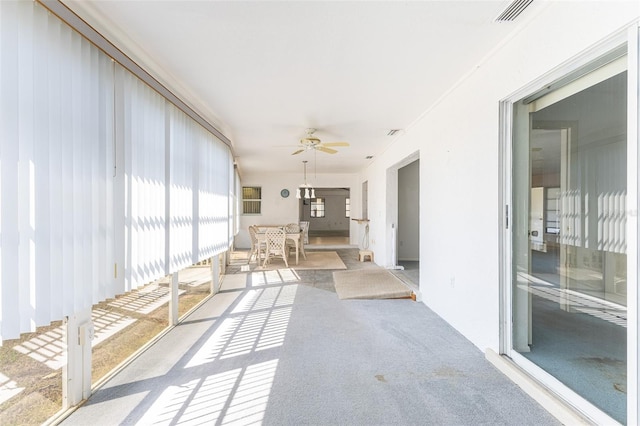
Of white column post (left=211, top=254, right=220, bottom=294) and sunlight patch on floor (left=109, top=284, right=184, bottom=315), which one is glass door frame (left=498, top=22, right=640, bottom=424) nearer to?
sunlight patch on floor (left=109, top=284, right=184, bottom=315)

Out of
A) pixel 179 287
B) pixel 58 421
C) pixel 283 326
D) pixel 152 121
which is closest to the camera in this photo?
pixel 58 421

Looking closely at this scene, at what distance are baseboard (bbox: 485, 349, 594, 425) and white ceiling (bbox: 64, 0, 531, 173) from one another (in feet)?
7.96

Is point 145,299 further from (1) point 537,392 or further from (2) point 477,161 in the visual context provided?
(2) point 477,161

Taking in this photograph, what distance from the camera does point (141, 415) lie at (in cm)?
169

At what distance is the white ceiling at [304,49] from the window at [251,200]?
18.9 feet

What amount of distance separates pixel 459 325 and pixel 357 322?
3.42 feet

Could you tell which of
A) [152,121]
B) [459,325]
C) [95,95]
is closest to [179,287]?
[152,121]

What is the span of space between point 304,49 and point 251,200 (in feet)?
24.9

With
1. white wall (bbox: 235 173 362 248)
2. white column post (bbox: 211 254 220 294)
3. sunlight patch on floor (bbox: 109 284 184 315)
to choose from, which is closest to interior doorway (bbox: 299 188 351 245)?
white wall (bbox: 235 173 362 248)

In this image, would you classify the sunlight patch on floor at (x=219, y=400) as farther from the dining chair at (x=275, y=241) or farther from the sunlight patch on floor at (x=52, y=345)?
the dining chair at (x=275, y=241)

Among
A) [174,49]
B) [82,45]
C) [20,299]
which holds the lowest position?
[20,299]

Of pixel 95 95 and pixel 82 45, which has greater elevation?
pixel 82 45

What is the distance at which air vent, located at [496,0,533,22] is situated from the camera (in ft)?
5.45

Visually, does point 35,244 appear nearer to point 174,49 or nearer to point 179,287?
point 174,49
